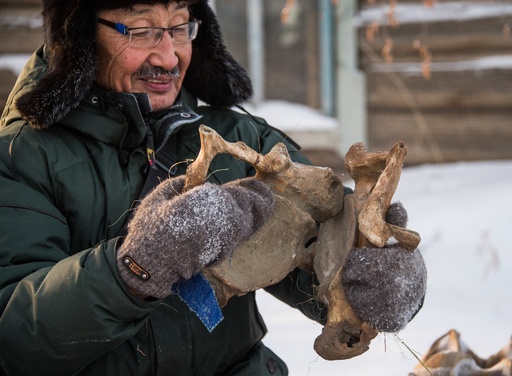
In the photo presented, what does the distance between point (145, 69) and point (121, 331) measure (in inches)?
34.3

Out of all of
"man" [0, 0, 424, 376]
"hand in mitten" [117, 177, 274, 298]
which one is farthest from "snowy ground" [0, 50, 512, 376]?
"hand in mitten" [117, 177, 274, 298]

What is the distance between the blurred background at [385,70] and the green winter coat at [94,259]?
315cm

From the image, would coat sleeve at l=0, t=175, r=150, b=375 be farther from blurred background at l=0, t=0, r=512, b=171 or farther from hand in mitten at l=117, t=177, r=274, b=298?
blurred background at l=0, t=0, r=512, b=171

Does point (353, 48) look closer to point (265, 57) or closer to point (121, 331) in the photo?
Result: point (265, 57)

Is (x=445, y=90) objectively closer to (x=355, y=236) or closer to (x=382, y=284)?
(x=355, y=236)

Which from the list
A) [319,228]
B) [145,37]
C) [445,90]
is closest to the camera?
[319,228]

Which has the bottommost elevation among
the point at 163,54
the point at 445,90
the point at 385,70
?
the point at 445,90

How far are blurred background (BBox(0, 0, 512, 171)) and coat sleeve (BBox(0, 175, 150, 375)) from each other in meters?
3.62

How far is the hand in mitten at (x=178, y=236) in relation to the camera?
188 centimetres

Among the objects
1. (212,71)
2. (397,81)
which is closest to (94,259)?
(212,71)

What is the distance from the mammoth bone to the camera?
204 centimetres

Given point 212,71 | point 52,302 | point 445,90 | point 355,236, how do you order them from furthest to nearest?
point 445,90 < point 212,71 < point 355,236 < point 52,302

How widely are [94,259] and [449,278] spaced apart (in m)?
3.15

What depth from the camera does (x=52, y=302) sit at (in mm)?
1979
